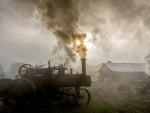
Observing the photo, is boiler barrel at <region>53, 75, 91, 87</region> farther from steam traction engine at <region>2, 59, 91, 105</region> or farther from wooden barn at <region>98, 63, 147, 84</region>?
wooden barn at <region>98, 63, 147, 84</region>

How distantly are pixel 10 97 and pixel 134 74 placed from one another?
129 ft

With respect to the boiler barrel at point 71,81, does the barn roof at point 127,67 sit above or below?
above

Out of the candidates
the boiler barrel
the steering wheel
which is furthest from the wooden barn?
the steering wheel

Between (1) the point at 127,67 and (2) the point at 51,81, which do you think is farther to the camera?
(1) the point at 127,67

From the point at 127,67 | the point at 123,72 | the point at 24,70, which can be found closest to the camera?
the point at 24,70

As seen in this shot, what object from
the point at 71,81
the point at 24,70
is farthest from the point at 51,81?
the point at 24,70

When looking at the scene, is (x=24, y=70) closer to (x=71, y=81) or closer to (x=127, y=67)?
(x=71, y=81)

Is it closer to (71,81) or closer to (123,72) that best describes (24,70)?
(71,81)

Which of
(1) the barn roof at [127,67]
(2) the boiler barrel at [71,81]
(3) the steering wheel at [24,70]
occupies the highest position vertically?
(1) the barn roof at [127,67]

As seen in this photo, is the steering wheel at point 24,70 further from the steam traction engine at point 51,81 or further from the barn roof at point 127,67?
the barn roof at point 127,67

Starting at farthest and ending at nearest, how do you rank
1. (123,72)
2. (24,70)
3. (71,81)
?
(123,72) < (24,70) < (71,81)

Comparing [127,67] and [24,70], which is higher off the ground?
[127,67]

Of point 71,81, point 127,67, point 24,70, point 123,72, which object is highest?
point 127,67

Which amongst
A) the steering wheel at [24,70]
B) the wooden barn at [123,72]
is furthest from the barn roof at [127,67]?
the steering wheel at [24,70]
